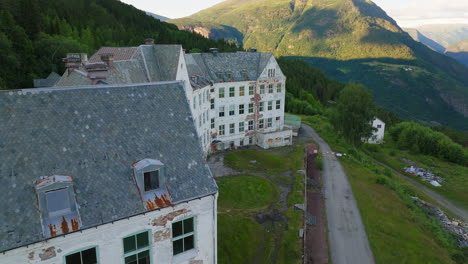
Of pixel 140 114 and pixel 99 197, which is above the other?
pixel 140 114

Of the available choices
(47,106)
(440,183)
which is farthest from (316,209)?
(440,183)

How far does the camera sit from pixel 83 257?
49.7 feet

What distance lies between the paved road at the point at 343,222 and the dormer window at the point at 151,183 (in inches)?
791

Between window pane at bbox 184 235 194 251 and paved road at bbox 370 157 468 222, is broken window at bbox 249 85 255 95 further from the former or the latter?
window pane at bbox 184 235 194 251

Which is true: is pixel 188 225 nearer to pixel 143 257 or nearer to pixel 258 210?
pixel 143 257

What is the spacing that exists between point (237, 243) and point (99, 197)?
17.1m

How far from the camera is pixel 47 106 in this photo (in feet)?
52.0

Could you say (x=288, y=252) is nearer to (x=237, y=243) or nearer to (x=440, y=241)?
(x=237, y=243)

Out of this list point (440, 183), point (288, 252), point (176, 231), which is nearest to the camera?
point (176, 231)

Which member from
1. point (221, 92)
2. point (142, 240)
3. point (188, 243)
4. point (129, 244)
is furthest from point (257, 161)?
point (129, 244)

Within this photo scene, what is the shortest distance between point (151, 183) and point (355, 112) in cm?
5599

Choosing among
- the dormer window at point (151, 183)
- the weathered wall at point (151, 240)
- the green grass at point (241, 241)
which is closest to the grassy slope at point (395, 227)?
the green grass at point (241, 241)

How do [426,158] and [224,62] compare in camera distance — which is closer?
[224,62]

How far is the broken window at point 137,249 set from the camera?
53.5 feet
